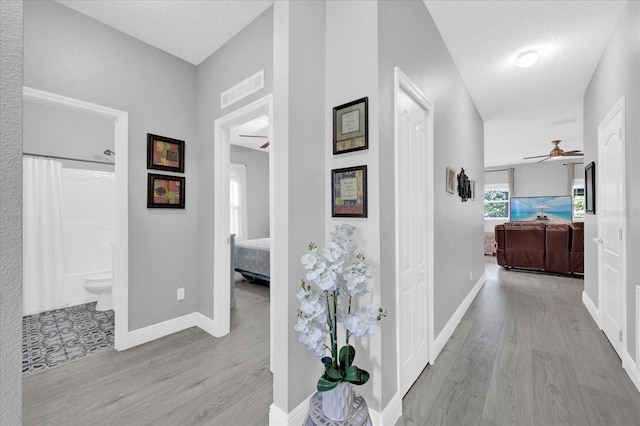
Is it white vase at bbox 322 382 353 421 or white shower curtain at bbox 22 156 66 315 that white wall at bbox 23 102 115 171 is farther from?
white vase at bbox 322 382 353 421

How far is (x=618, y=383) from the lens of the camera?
2.00 m

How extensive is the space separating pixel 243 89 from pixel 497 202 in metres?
9.58

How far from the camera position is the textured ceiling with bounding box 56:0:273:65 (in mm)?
2221

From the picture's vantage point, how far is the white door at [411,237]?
176 cm

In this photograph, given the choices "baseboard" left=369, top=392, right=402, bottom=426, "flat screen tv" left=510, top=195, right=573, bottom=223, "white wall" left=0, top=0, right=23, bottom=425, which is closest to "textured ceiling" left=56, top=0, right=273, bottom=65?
"white wall" left=0, top=0, right=23, bottom=425

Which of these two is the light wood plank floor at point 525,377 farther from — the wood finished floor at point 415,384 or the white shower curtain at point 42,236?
the white shower curtain at point 42,236

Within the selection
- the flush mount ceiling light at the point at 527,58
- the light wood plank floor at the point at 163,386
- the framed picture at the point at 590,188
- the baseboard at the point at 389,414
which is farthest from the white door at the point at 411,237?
the framed picture at the point at 590,188

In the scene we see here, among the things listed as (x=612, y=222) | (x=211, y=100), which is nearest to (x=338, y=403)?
(x=211, y=100)

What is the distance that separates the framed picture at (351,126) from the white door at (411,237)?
0.28m

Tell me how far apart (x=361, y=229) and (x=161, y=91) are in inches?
99.8

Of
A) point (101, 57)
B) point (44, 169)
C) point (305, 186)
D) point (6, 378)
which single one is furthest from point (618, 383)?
point (44, 169)

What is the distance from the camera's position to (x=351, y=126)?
1.61m

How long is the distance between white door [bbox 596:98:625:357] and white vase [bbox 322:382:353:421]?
8.38ft

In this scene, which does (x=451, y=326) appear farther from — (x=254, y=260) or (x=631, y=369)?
(x=254, y=260)
